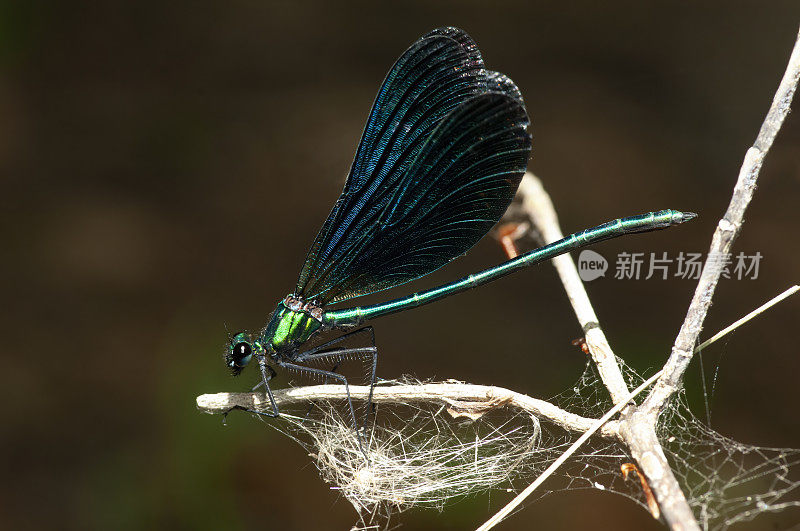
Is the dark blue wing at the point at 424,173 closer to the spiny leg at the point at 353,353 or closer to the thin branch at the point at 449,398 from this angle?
the spiny leg at the point at 353,353

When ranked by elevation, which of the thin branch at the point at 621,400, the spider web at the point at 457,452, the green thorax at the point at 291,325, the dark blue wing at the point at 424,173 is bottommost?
the spider web at the point at 457,452

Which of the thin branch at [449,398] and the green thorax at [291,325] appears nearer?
the thin branch at [449,398]

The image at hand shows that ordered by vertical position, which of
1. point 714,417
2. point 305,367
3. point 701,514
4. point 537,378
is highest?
point 305,367

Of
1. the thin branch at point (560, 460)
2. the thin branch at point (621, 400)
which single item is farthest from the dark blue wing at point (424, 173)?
the thin branch at point (560, 460)

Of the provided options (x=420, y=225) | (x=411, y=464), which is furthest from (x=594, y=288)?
(x=411, y=464)

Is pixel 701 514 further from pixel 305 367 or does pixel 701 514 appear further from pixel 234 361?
pixel 234 361

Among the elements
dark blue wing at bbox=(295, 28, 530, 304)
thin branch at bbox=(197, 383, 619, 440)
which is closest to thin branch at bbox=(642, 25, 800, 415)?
thin branch at bbox=(197, 383, 619, 440)

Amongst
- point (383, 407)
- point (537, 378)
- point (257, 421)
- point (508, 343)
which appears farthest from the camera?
point (508, 343)
